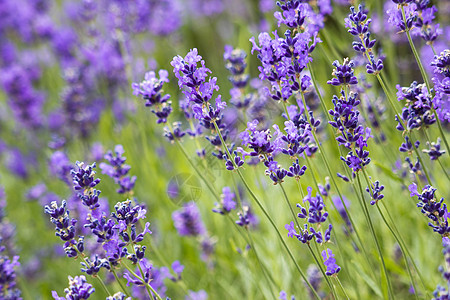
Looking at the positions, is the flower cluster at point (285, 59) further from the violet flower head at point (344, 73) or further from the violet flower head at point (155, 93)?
the violet flower head at point (155, 93)

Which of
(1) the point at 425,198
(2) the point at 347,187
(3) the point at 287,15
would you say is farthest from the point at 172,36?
(1) the point at 425,198

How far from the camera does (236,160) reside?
1.76m

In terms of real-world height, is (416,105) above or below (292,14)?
below

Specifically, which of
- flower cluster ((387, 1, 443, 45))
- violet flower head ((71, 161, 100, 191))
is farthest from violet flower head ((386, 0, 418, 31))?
violet flower head ((71, 161, 100, 191))

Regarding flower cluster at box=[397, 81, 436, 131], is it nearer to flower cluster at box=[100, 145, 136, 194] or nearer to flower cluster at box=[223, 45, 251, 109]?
flower cluster at box=[223, 45, 251, 109]

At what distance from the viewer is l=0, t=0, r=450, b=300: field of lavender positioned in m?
1.72

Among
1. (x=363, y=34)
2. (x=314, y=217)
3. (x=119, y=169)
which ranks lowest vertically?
(x=314, y=217)

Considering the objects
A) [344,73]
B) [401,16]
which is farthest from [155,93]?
[401,16]

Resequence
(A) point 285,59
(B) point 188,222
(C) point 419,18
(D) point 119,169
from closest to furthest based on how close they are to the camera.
→ (A) point 285,59 < (C) point 419,18 < (D) point 119,169 < (B) point 188,222

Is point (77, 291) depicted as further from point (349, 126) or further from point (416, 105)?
point (416, 105)

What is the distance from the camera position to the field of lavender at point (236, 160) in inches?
67.6

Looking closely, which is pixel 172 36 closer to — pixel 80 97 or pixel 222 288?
pixel 80 97

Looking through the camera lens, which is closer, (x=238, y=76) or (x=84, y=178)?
(x=84, y=178)

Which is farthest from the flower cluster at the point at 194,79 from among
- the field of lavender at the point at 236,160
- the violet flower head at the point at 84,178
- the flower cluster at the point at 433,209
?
the flower cluster at the point at 433,209
